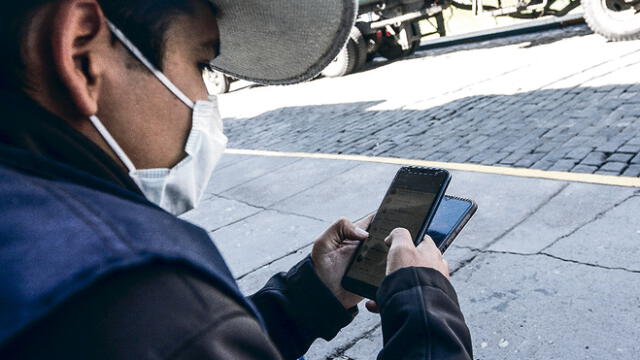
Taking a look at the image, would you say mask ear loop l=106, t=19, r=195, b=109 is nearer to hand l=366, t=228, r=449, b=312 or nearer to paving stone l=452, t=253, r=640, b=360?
hand l=366, t=228, r=449, b=312

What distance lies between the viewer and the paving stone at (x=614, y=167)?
4.15 metres

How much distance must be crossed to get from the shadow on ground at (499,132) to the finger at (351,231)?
2.95 m

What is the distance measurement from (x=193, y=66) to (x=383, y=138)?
5275 millimetres

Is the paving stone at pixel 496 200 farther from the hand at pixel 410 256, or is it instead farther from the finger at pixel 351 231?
the hand at pixel 410 256

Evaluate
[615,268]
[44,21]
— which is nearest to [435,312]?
[44,21]

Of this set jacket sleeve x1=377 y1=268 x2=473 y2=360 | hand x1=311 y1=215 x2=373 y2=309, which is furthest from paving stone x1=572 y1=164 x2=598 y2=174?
jacket sleeve x1=377 y1=268 x2=473 y2=360

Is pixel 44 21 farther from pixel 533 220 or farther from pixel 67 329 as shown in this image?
pixel 533 220

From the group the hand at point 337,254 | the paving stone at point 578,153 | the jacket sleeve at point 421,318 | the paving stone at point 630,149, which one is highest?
the jacket sleeve at point 421,318

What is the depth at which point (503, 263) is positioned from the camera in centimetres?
332

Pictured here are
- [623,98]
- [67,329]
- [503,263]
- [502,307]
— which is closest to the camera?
[67,329]

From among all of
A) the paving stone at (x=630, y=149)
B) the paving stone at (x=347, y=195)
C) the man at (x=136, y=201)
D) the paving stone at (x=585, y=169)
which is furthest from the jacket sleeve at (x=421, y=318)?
the paving stone at (x=630, y=149)

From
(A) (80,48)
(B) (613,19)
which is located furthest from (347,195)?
(B) (613,19)

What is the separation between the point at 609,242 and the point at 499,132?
8.64ft

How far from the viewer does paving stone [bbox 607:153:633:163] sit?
4266 mm
